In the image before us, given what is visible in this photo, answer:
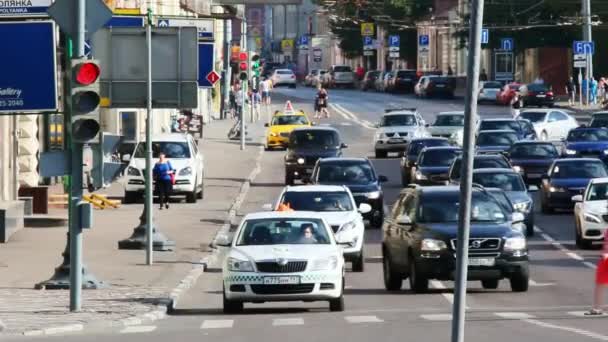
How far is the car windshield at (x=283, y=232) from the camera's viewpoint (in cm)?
2308

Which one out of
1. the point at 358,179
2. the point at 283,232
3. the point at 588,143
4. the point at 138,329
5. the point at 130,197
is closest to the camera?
the point at 138,329

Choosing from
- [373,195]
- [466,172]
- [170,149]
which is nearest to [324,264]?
[466,172]

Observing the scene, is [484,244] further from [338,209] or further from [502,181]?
[502,181]

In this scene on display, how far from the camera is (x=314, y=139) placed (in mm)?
53625

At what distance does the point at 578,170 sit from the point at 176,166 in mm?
11227

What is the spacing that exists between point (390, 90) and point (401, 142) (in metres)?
60.4

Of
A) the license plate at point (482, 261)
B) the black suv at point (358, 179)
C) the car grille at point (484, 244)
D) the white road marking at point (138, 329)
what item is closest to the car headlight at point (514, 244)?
the car grille at point (484, 244)

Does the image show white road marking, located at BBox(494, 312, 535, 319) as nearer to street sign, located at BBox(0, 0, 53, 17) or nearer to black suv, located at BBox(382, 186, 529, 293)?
black suv, located at BBox(382, 186, 529, 293)

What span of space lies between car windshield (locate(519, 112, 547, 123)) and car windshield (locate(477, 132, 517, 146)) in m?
11.3

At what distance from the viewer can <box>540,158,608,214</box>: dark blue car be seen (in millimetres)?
42031

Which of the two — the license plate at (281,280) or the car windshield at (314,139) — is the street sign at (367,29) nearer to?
the car windshield at (314,139)

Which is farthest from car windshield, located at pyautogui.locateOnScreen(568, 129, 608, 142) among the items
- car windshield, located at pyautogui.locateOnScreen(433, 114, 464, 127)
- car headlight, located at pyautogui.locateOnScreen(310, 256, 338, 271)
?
car headlight, located at pyautogui.locateOnScreen(310, 256, 338, 271)

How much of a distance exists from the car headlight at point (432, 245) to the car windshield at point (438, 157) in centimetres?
2404

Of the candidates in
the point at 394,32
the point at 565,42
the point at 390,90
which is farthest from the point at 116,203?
the point at 394,32
